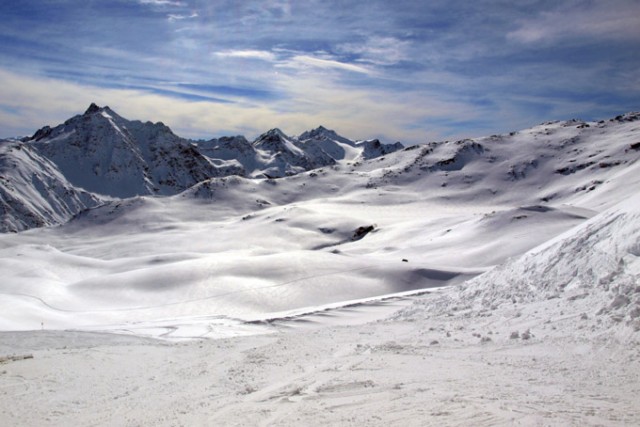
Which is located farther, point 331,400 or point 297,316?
point 297,316

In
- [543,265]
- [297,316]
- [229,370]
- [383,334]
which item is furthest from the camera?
[297,316]

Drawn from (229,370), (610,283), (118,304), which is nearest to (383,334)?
(229,370)

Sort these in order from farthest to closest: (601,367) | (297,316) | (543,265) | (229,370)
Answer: (297,316)
(543,265)
(229,370)
(601,367)

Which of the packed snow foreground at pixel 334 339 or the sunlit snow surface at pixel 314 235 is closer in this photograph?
the packed snow foreground at pixel 334 339

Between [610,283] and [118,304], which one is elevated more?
[610,283]

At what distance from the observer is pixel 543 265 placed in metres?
14.2

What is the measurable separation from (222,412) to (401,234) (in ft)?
215

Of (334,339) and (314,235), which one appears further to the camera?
(314,235)

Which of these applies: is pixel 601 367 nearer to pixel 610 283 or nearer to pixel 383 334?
pixel 610 283

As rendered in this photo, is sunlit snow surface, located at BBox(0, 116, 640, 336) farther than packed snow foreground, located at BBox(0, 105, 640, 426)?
Yes

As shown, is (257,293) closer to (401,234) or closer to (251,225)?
(401,234)

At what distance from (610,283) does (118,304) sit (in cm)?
2368

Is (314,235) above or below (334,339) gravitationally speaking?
below

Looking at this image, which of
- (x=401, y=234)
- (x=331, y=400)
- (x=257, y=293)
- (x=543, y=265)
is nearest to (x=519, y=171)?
(x=401, y=234)
